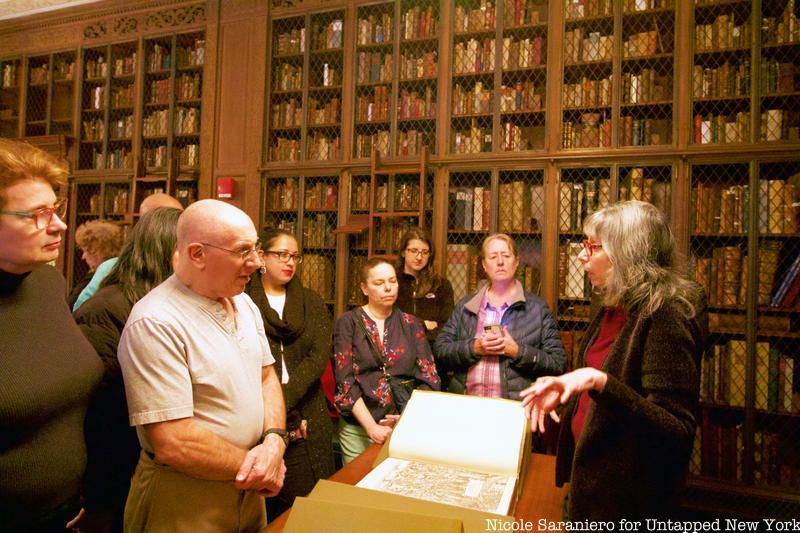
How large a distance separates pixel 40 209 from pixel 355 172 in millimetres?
3508

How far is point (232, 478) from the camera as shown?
1212 millimetres

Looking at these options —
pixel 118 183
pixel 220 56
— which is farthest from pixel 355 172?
pixel 118 183

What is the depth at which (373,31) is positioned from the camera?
4.52 metres

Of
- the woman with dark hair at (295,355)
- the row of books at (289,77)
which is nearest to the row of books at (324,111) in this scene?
the row of books at (289,77)

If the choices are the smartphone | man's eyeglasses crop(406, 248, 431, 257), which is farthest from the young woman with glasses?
man's eyeglasses crop(406, 248, 431, 257)

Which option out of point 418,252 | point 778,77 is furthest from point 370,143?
point 778,77

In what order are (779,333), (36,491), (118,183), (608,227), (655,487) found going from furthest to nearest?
(118,183), (779,333), (608,227), (655,487), (36,491)

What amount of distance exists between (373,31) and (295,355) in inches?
133

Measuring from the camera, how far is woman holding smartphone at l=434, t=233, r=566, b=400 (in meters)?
2.44

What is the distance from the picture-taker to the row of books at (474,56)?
13.7 feet

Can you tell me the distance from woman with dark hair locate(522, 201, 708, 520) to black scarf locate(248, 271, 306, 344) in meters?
1.25

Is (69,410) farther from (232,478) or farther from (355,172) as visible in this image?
(355,172)

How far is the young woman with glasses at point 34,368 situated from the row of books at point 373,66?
12.0 feet

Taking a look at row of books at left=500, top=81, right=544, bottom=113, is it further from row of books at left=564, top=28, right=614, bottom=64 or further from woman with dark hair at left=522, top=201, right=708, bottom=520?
woman with dark hair at left=522, top=201, right=708, bottom=520
